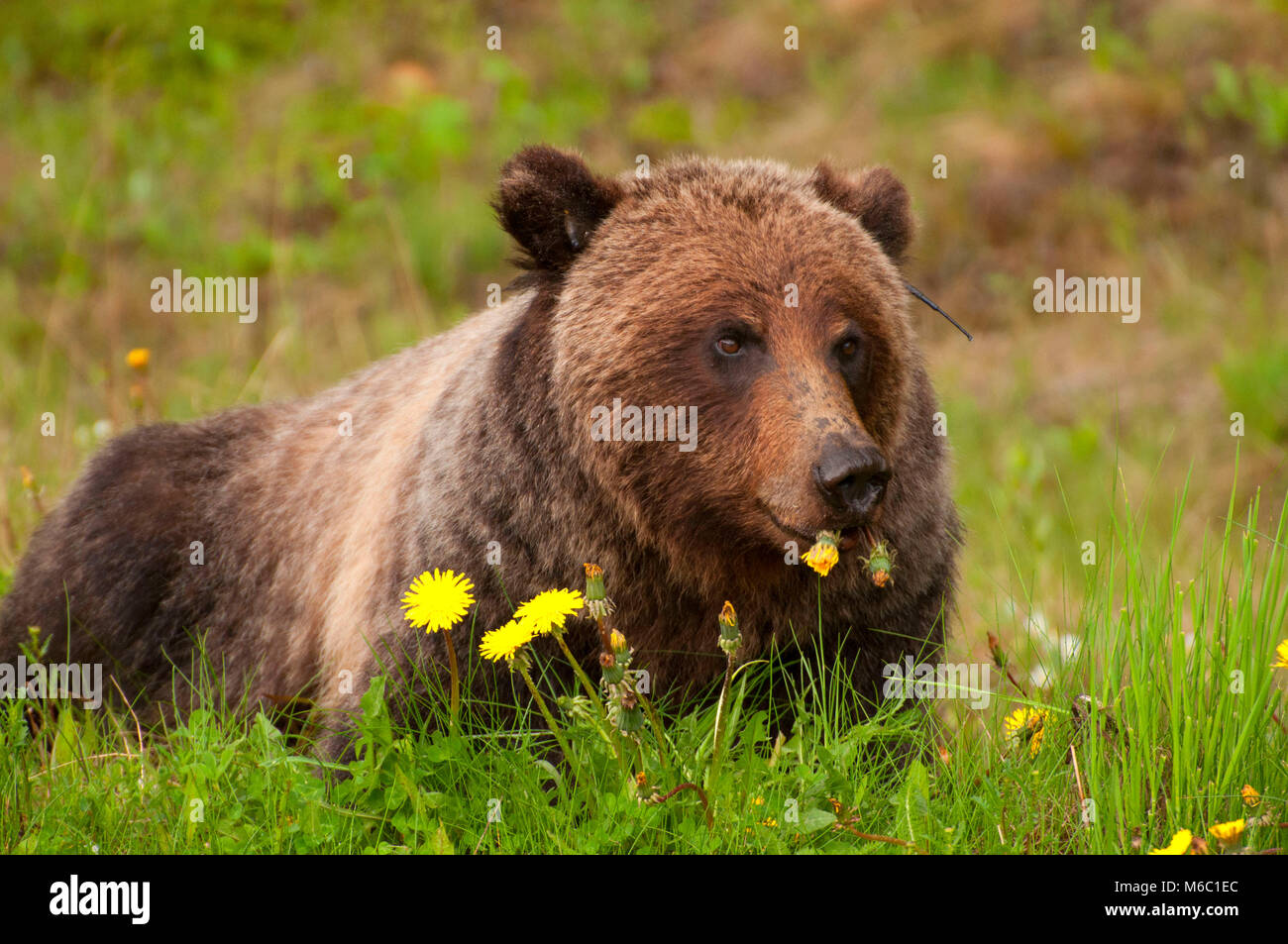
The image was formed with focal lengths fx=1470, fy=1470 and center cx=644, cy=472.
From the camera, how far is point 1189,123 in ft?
37.9

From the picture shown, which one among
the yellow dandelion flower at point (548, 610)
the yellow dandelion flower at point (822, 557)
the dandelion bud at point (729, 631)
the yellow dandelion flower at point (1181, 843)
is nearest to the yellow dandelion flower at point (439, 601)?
the yellow dandelion flower at point (548, 610)

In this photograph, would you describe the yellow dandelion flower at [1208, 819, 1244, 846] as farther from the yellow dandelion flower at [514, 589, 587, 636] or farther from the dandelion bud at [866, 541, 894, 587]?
the yellow dandelion flower at [514, 589, 587, 636]

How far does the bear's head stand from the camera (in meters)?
3.88

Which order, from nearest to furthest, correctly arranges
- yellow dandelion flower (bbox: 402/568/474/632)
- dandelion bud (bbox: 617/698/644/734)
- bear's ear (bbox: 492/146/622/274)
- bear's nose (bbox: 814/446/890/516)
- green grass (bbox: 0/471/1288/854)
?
dandelion bud (bbox: 617/698/644/734)
green grass (bbox: 0/471/1288/854)
yellow dandelion flower (bbox: 402/568/474/632)
bear's nose (bbox: 814/446/890/516)
bear's ear (bbox: 492/146/622/274)

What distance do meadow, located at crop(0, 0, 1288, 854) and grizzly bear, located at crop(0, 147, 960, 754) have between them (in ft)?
0.61

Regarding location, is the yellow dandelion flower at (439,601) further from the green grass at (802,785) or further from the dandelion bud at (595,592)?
the dandelion bud at (595,592)

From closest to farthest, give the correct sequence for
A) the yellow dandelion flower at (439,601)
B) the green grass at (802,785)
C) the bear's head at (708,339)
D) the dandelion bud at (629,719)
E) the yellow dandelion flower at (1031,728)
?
the dandelion bud at (629,719), the green grass at (802,785), the yellow dandelion flower at (439,601), the yellow dandelion flower at (1031,728), the bear's head at (708,339)

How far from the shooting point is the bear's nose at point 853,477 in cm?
352

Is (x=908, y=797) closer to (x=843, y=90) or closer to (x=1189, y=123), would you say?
(x=1189, y=123)

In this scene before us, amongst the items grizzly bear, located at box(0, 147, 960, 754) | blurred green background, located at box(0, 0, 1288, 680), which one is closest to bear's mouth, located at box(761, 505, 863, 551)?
grizzly bear, located at box(0, 147, 960, 754)

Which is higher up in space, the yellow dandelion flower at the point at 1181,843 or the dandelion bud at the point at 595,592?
the dandelion bud at the point at 595,592
